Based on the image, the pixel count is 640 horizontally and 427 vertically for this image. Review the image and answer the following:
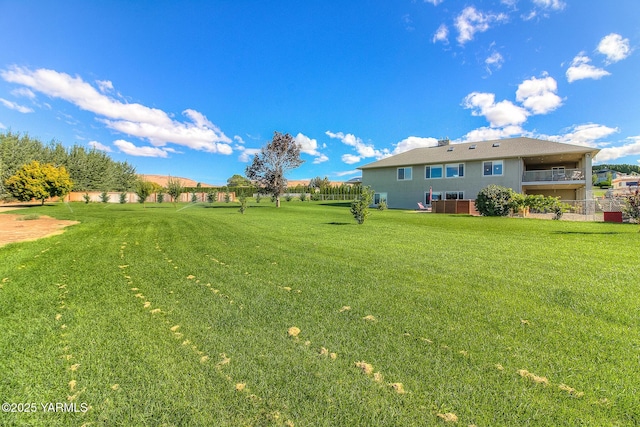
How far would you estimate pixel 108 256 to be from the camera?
Result: 6.07 metres

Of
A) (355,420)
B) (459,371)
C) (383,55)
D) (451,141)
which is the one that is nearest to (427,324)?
(459,371)

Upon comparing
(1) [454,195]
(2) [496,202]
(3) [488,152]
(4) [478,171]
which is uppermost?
(3) [488,152]

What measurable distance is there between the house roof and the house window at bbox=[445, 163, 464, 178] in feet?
2.12

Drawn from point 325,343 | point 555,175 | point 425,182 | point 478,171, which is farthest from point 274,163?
point 325,343

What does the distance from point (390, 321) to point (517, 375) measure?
1115 mm

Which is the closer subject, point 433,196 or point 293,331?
point 293,331

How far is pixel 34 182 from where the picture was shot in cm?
2392

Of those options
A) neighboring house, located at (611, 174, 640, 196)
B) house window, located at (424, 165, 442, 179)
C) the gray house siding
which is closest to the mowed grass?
neighboring house, located at (611, 174, 640, 196)

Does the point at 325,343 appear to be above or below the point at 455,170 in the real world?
below

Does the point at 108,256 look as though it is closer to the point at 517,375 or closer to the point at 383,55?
the point at 517,375

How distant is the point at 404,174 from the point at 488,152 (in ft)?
24.8

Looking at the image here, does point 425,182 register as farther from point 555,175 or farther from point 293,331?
point 293,331

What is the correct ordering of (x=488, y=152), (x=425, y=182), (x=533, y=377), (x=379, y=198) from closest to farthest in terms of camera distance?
1. (x=533, y=377)
2. (x=488, y=152)
3. (x=425, y=182)
4. (x=379, y=198)

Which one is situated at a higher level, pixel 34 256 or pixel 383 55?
pixel 383 55
